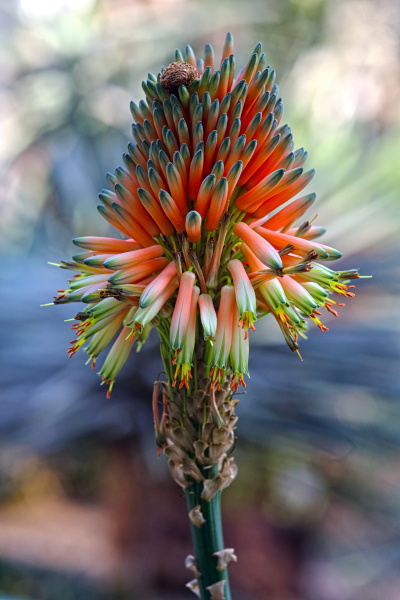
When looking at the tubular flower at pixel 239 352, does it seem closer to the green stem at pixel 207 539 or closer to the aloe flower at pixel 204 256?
the aloe flower at pixel 204 256

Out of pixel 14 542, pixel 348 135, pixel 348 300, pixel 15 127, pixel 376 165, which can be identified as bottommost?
pixel 14 542

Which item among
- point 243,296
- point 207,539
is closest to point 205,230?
point 243,296

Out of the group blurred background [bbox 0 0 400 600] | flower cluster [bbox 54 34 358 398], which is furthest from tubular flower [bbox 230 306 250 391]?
blurred background [bbox 0 0 400 600]

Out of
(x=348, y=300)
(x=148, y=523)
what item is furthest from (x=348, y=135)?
(x=148, y=523)

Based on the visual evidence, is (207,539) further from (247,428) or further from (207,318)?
(247,428)

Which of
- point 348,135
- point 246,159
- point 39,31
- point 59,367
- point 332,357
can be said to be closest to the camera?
point 246,159

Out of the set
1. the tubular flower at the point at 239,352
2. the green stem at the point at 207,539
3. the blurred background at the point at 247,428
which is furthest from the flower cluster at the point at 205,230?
the blurred background at the point at 247,428

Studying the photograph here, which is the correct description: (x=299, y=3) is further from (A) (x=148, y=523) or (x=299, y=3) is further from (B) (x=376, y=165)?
(A) (x=148, y=523)

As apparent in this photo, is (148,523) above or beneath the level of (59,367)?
beneath
